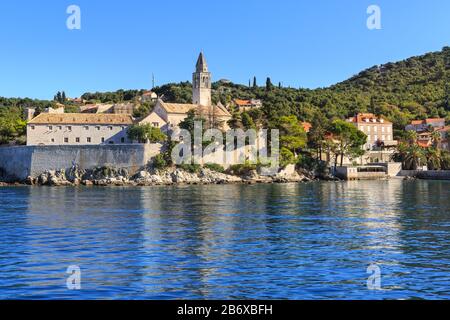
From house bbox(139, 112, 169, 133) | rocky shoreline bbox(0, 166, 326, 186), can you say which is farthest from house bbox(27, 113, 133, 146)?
rocky shoreline bbox(0, 166, 326, 186)

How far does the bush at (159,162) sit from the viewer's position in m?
58.4

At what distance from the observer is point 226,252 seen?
15.9 metres

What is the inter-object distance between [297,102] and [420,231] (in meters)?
81.7

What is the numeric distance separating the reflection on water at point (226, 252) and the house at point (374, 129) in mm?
54296

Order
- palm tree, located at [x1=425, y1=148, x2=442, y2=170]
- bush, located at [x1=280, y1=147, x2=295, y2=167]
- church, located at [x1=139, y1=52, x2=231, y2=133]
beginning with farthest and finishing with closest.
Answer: palm tree, located at [x1=425, y1=148, x2=442, y2=170] → church, located at [x1=139, y1=52, x2=231, y2=133] → bush, located at [x1=280, y1=147, x2=295, y2=167]

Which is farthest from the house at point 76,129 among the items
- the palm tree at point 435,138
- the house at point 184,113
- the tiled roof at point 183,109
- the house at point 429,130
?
the house at point 429,130

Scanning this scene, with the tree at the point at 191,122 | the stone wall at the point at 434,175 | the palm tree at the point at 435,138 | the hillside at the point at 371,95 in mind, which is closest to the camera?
the tree at the point at 191,122

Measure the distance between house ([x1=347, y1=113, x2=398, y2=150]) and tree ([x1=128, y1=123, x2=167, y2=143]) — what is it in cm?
3261

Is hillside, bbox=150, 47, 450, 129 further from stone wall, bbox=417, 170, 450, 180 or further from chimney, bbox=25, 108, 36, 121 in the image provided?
chimney, bbox=25, 108, 36, 121

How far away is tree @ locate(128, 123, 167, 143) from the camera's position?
61.8 meters

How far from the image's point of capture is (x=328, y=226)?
21688mm

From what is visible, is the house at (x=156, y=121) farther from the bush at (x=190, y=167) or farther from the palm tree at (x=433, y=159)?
the palm tree at (x=433, y=159)

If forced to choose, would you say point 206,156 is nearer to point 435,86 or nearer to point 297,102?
point 297,102
